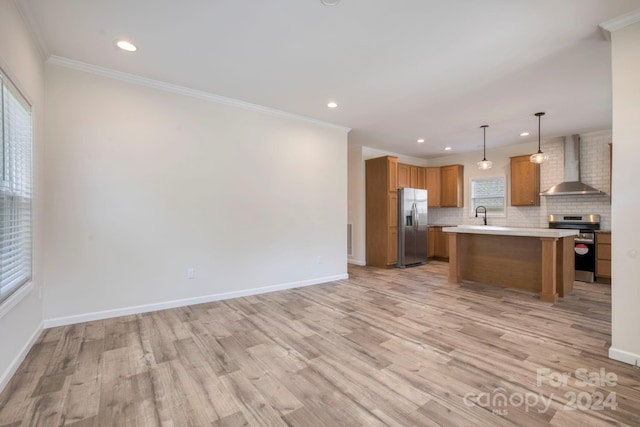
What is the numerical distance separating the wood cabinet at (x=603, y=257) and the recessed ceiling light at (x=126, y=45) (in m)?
7.12

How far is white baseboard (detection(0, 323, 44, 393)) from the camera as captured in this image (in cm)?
197

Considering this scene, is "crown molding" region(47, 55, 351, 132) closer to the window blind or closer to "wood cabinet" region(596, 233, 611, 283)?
the window blind

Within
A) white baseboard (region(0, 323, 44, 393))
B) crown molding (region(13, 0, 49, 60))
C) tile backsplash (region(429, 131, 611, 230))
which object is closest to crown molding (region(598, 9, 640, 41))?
tile backsplash (region(429, 131, 611, 230))

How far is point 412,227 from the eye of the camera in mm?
6516

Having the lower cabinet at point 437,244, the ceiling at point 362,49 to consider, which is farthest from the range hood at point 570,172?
the lower cabinet at point 437,244

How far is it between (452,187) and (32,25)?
7.55 meters

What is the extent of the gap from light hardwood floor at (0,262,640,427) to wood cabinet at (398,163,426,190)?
399 cm

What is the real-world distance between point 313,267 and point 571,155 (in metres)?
5.36

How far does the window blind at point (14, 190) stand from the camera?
6.72 feet

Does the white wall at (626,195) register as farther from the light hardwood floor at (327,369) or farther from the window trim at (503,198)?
the window trim at (503,198)

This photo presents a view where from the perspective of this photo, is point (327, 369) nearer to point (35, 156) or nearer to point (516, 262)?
point (35, 156)

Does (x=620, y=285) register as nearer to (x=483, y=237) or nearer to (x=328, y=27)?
(x=483, y=237)

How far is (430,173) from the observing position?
771cm

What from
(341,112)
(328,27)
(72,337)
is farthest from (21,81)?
(341,112)
